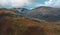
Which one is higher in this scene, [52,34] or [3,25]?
[3,25]

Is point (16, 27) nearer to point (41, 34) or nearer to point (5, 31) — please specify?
point (5, 31)

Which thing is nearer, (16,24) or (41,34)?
(41,34)

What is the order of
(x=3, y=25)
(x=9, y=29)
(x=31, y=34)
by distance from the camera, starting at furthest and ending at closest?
(x=3, y=25) < (x=9, y=29) < (x=31, y=34)

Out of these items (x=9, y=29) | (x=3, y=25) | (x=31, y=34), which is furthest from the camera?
(x=3, y=25)

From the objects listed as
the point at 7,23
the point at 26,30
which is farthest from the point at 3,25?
the point at 26,30

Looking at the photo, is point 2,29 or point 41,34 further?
point 2,29

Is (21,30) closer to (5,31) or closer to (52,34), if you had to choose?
(5,31)

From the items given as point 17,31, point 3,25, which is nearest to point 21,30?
point 17,31
